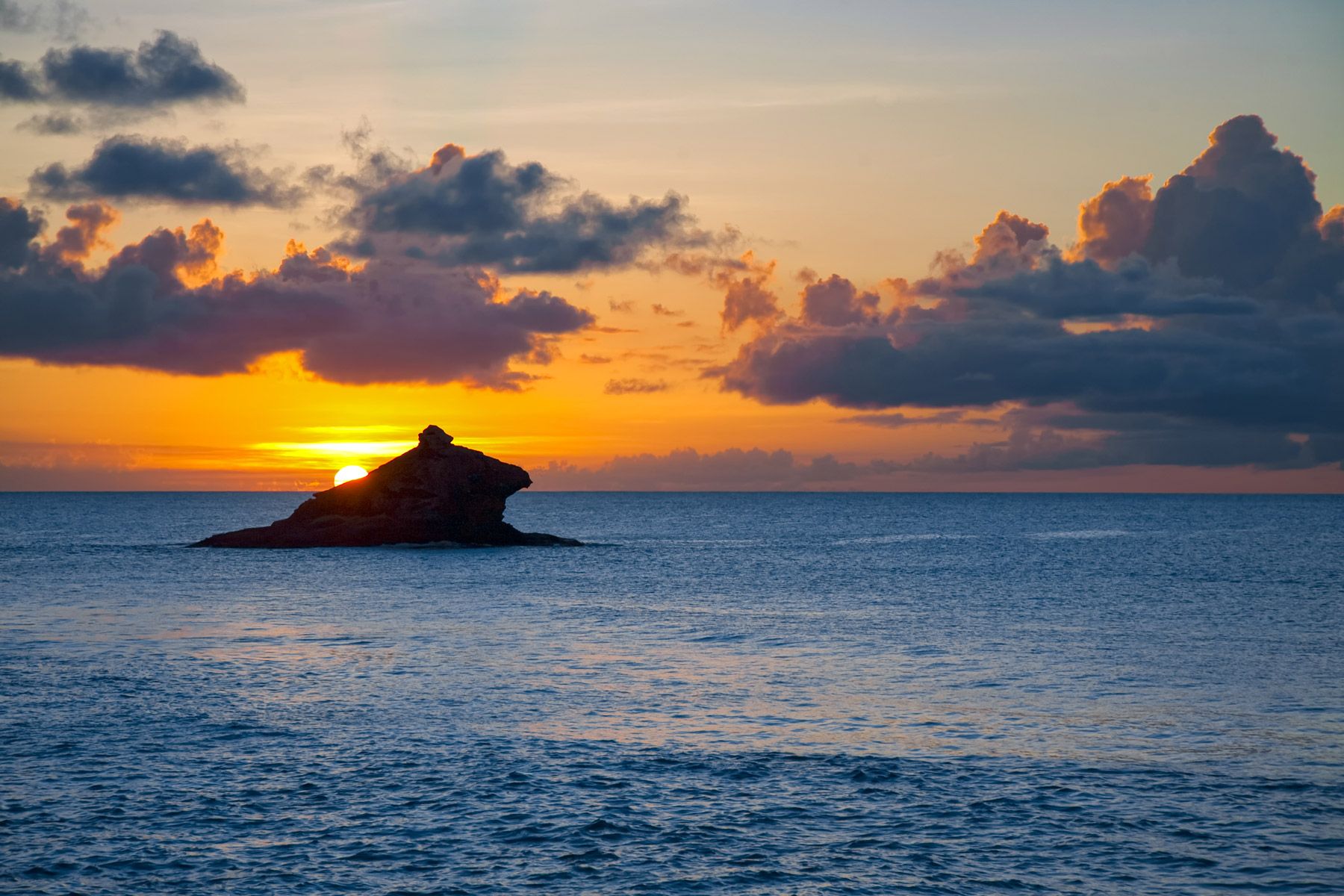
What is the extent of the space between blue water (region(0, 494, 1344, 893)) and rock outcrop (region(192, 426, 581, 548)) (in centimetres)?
4503

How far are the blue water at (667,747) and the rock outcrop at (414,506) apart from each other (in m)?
45.0

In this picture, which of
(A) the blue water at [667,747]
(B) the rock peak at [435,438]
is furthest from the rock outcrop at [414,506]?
(A) the blue water at [667,747]

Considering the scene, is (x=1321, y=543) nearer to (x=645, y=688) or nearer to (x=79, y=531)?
(x=645, y=688)

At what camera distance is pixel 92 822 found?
838 inches

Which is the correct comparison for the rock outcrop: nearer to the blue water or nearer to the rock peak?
the rock peak

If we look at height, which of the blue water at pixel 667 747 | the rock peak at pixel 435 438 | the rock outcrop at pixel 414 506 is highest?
the rock peak at pixel 435 438

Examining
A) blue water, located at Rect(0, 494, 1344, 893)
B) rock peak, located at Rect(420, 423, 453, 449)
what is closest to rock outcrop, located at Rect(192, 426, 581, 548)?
rock peak, located at Rect(420, 423, 453, 449)

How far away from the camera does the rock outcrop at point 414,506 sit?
108 metres

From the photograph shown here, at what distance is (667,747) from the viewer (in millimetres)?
27516

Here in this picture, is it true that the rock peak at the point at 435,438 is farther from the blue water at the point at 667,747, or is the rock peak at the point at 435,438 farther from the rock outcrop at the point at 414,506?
the blue water at the point at 667,747

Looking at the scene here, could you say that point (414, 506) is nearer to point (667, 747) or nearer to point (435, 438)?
point (435, 438)

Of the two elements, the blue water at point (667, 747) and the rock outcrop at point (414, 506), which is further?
the rock outcrop at point (414, 506)

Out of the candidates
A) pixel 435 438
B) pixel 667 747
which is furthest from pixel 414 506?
pixel 667 747

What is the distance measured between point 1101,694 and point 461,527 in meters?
85.0
